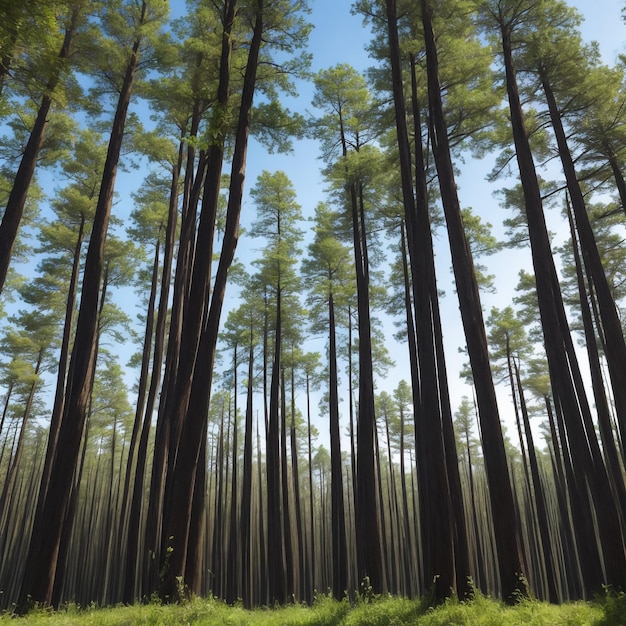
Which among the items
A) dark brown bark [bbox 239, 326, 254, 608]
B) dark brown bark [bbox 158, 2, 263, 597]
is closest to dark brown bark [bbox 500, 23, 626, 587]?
dark brown bark [bbox 158, 2, 263, 597]

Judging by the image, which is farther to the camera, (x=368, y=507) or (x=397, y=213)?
(x=397, y=213)

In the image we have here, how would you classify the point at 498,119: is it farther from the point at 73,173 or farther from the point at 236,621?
the point at 73,173

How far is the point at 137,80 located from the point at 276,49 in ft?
14.0

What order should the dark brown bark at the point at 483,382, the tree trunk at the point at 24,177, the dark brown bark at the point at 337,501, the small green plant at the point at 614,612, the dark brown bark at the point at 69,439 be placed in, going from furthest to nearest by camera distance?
the dark brown bark at the point at 337,501 < the tree trunk at the point at 24,177 < the dark brown bark at the point at 69,439 < the dark brown bark at the point at 483,382 < the small green plant at the point at 614,612

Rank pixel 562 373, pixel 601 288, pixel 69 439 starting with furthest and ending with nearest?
pixel 601 288 < pixel 562 373 < pixel 69 439

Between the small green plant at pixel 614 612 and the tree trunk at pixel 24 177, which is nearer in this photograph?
the small green plant at pixel 614 612

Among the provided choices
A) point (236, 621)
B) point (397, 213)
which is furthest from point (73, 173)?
point (236, 621)

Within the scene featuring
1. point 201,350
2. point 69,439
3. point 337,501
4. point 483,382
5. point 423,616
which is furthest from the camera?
point 337,501

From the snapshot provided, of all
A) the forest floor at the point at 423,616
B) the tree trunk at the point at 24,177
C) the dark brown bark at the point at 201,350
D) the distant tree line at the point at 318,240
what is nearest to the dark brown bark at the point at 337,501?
the distant tree line at the point at 318,240

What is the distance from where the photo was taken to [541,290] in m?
9.91

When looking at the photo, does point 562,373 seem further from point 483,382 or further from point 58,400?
point 58,400

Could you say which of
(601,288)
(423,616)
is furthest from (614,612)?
(601,288)

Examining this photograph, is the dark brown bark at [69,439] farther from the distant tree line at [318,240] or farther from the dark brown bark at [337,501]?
the dark brown bark at [337,501]

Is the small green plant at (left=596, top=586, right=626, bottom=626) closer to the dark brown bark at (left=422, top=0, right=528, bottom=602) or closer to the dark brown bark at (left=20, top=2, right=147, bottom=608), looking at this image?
the dark brown bark at (left=422, top=0, right=528, bottom=602)
